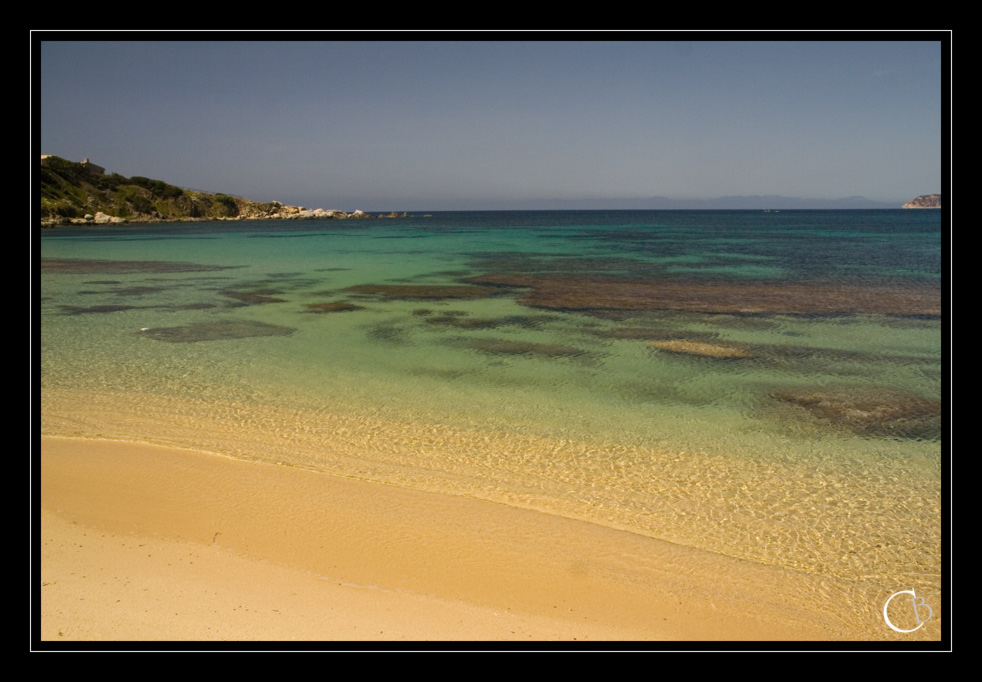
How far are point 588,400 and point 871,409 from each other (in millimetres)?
3808

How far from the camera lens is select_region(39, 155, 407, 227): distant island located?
60531mm

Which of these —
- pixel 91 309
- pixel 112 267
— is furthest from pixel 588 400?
pixel 112 267

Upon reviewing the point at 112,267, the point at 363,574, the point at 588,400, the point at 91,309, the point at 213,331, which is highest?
the point at 112,267

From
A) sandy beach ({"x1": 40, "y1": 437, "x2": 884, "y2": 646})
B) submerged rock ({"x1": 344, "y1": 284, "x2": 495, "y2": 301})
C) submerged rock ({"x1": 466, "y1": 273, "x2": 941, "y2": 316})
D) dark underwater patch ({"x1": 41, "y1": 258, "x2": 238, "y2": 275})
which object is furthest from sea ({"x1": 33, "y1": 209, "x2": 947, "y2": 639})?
dark underwater patch ({"x1": 41, "y1": 258, "x2": 238, "y2": 275})

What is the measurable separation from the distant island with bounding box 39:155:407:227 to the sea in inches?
2125

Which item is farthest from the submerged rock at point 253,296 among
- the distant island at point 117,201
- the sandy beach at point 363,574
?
the distant island at point 117,201

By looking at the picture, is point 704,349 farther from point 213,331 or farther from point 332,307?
point 213,331

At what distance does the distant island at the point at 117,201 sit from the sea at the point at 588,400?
5398cm

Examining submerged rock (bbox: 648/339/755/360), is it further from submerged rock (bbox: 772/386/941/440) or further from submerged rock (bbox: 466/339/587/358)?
submerged rock (bbox: 772/386/941/440)

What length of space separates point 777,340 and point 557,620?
9785mm

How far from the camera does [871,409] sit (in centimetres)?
780

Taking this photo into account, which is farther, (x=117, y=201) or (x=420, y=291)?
(x=117, y=201)
